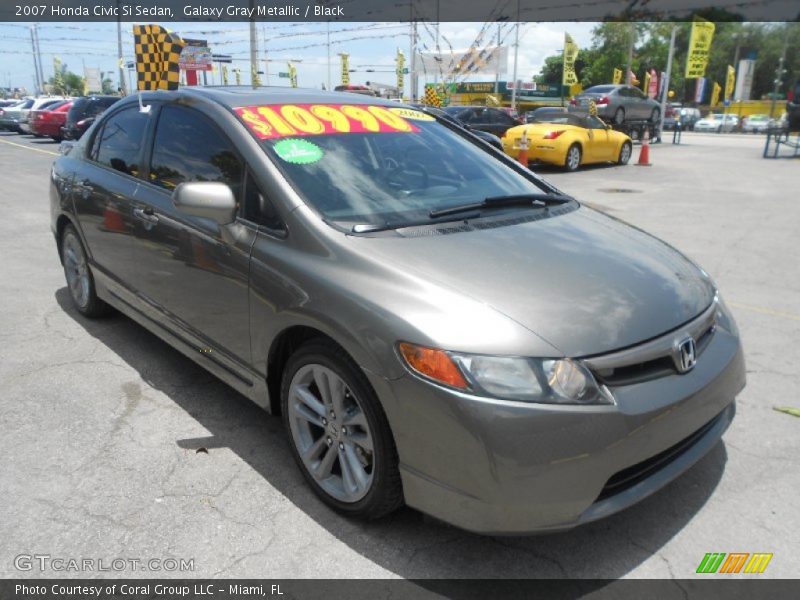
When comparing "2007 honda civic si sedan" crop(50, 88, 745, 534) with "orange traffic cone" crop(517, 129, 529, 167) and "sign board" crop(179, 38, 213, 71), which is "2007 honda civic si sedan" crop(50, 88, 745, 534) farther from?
"sign board" crop(179, 38, 213, 71)

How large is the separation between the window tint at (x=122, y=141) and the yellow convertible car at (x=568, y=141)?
11821 millimetres

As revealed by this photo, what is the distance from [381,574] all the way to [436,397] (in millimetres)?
738

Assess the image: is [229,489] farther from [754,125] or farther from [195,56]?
[754,125]

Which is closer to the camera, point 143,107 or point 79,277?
point 143,107

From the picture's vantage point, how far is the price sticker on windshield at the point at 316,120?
3008 millimetres

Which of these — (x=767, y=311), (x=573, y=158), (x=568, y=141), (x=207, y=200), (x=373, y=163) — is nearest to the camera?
(x=207, y=200)

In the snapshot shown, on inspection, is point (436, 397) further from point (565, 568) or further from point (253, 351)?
point (253, 351)

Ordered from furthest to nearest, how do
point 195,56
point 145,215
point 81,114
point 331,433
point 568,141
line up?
point 195,56 < point 81,114 < point 568,141 < point 145,215 < point 331,433

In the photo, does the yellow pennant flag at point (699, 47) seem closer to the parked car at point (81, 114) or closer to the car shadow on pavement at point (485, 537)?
the parked car at point (81, 114)

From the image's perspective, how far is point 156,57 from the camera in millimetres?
7078

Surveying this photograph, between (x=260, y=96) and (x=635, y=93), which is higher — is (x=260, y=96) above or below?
below

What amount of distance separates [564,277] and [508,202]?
85 cm

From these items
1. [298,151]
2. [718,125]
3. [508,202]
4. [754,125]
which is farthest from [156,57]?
[754,125]

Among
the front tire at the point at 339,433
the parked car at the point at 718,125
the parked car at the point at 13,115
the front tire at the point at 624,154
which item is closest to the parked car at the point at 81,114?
the parked car at the point at 13,115
